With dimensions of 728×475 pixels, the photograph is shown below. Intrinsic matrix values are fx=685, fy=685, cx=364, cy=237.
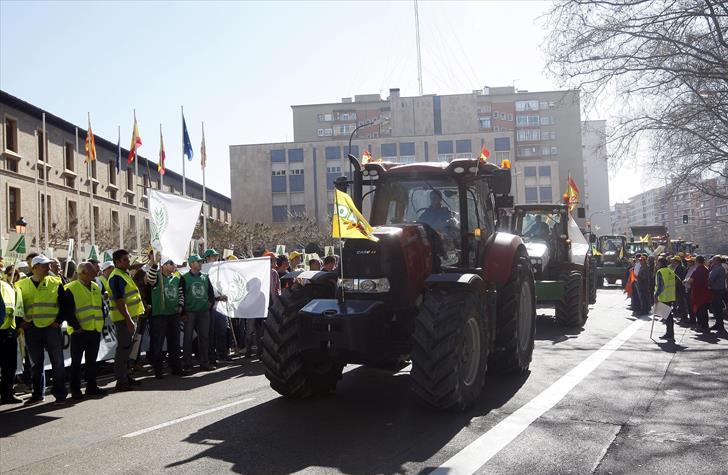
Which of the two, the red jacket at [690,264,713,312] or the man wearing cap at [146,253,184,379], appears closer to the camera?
the man wearing cap at [146,253,184,379]

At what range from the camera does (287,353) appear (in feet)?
23.9

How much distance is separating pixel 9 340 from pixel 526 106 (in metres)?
97.2

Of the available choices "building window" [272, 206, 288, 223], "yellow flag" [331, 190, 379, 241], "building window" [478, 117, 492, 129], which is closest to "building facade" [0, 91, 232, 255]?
"yellow flag" [331, 190, 379, 241]

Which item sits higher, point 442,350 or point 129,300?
point 129,300

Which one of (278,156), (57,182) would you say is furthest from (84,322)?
(278,156)

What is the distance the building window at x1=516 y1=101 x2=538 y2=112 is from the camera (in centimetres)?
9931

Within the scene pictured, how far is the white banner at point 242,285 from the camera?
12.0m

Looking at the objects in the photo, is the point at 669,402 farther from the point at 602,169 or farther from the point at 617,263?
the point at 602,169

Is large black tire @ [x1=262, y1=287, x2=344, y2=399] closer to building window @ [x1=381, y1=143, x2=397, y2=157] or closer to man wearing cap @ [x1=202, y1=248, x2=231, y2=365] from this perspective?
man wearing cap @ [x1=202, y1=248, x2=231, y2=365]

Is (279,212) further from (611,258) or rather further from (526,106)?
(611,258)

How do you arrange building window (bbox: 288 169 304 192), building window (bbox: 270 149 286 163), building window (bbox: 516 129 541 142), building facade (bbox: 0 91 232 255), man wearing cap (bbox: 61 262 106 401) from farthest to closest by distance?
building window (bbox: 516 129 541 142)
building window (bbox: 270 149 286 163)
building window (bbox: 288 169 304 192)
building facade (bbox: 0 91 232 255)
man wearing cap (bbox: 61 262 106 401)

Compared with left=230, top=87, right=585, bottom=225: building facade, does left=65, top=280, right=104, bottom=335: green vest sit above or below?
below

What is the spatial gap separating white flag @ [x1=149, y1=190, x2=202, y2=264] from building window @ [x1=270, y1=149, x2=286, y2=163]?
239 ft

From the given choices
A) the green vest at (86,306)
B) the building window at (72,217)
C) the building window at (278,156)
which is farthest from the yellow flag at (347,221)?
the building window at (278,156)
